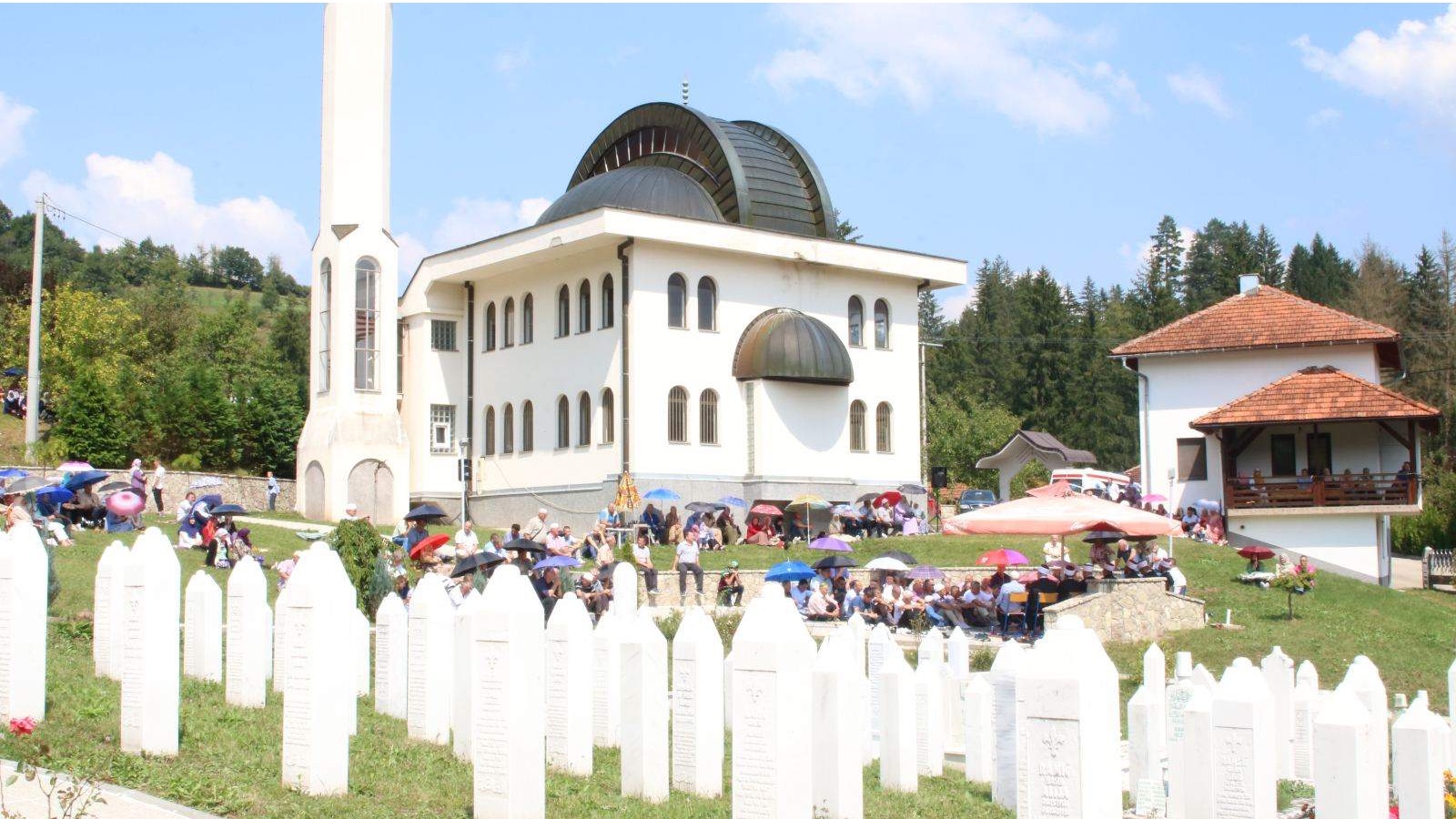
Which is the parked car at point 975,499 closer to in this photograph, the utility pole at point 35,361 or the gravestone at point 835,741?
the utility pole at point 35,361

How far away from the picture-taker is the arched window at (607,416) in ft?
125

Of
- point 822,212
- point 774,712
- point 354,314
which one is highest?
point 822,212

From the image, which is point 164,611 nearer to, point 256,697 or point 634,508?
point 256,697

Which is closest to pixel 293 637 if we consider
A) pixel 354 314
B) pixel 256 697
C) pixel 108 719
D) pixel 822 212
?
pixel 108 719

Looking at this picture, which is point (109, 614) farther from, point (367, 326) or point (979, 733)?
point (367, 326)

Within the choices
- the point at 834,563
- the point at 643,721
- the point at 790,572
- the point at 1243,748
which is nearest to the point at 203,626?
the point at 643,721

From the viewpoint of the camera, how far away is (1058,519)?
2233 cm

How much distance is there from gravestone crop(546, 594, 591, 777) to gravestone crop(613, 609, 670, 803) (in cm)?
96

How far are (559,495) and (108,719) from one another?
29566mm

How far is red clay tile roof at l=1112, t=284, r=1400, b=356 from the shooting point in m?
37.6

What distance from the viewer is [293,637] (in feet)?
27.3

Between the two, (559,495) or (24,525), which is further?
(559,495)

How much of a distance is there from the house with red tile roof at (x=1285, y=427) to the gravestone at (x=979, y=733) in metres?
25.8

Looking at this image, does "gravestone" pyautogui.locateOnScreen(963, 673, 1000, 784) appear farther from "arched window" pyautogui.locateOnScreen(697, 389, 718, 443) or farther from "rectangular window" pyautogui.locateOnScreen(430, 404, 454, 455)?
"rectangular window" pyautogui.locateOnScreen(430, 404, 454, 455)
